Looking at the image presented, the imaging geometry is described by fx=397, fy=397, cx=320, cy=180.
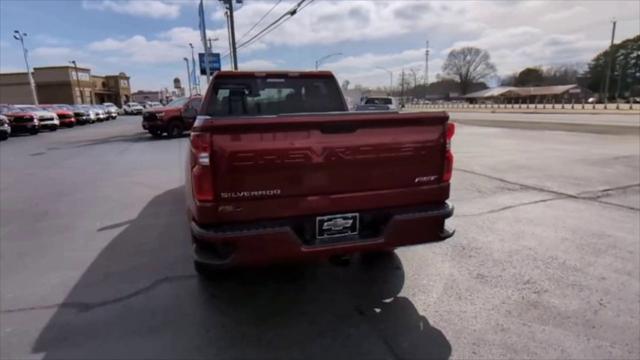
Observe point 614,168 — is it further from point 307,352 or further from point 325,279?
point 307,352

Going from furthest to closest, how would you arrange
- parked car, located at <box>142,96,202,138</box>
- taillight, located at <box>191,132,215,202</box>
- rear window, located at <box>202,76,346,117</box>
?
parked car, located at <box>142,96,202,138</box>
rear window, located at <box>202,76,346,117</box>
taillight, located at <box>191,132,215,202</box>

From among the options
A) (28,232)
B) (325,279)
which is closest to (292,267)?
(325,279)

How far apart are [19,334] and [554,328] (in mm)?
4157

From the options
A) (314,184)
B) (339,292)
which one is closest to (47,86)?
(339,292)

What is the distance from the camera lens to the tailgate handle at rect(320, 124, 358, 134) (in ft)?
9.18

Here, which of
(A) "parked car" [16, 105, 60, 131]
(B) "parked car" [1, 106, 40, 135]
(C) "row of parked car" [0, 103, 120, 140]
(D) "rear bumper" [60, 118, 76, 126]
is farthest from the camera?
(D) "rear bumper" [60, 118, 76, 126]

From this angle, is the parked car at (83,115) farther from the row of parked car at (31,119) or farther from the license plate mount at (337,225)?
the license plate mount at (337,225)

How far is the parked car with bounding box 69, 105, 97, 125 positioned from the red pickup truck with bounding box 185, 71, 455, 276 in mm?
34735

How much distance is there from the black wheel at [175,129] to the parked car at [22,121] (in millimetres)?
10865

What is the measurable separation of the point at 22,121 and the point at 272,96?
2384cm

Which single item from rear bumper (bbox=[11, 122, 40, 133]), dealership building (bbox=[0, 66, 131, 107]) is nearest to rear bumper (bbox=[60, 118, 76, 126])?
rear bumper (bbox=[11, 122, 40, 133])

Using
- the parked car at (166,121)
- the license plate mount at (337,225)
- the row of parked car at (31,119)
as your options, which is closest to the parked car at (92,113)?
the row of parked car at (31,119)

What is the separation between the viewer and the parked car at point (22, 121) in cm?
2242

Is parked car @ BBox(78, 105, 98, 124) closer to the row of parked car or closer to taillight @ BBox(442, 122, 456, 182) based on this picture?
the row of parked car
